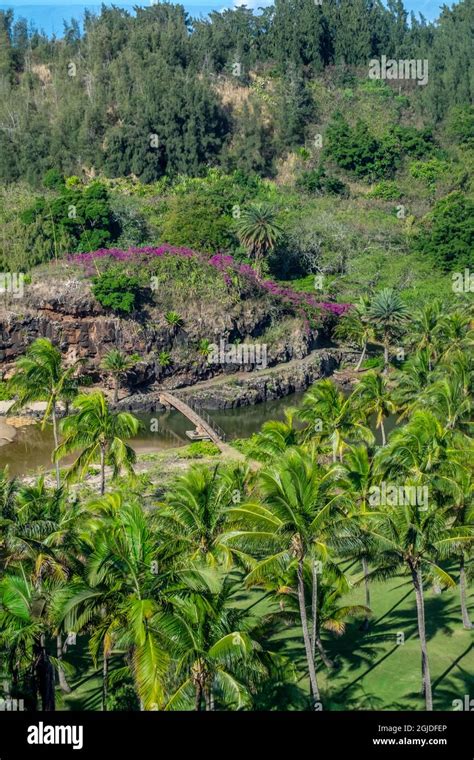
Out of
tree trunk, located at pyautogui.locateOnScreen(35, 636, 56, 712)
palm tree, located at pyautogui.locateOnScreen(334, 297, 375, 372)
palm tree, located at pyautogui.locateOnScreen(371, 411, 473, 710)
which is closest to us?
tree trunk, located at pyautogui.locateOnScreen(35, 636, 56, 712)

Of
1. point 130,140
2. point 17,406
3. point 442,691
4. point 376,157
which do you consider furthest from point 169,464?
point 376,157

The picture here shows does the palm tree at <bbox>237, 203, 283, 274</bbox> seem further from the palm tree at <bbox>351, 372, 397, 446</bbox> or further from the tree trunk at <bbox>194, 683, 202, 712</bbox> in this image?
the tree trunk at <bbox>194, 683, 202, 712</bbox>

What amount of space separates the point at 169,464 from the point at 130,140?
5609 centimetres

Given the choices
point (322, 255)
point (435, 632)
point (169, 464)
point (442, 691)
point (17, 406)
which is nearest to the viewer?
point (442, 691)

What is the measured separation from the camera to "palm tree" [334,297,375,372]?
80.6m

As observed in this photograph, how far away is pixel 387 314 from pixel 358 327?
4553mm

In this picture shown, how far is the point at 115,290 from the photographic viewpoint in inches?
3127

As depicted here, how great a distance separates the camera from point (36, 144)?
352 ft

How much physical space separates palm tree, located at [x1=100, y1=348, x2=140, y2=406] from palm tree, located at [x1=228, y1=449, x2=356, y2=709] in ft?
150

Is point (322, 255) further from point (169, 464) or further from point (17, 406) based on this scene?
point (17, 406)

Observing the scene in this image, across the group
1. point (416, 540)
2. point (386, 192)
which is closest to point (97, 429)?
point (416, 540)

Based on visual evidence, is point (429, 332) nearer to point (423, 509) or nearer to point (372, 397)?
point (372, 397)

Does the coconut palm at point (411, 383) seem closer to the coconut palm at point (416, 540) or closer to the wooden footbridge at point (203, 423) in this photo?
the wooden footbridge at point (203, 423)

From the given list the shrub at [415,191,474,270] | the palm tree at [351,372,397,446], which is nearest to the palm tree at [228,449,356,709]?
the palm tree at [351,372,397,446]
